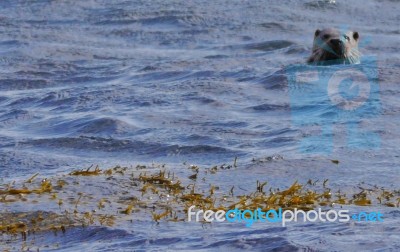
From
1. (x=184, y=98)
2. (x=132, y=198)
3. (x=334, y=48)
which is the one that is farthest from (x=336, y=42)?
(x=132, y=198)

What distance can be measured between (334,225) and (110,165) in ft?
10.2

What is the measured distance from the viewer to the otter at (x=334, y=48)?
13.6 m

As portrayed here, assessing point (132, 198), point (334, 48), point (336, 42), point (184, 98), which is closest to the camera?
point (132, 198)

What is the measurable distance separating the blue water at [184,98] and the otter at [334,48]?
0.51 m

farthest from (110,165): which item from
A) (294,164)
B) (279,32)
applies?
(279,32)

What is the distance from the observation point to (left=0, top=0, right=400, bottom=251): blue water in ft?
21.0

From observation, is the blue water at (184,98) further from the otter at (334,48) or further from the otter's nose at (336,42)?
the otter's nose at (336,42)

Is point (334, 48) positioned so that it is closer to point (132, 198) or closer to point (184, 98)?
point (184, 98)

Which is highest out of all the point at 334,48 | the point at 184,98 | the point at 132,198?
the point at 334,48

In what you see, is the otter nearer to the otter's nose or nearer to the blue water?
the otter's nose

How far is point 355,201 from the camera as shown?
7.28 m

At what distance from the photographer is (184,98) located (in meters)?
12.9

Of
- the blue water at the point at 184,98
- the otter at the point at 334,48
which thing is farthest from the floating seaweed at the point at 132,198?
the otter at the point at 334,48

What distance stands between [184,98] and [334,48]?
202 centimetres
